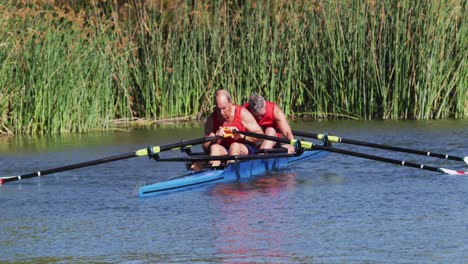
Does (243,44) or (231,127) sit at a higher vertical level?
(243,44)

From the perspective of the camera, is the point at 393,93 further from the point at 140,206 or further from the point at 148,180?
the point at 140,206

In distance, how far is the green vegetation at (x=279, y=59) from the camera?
17.5m

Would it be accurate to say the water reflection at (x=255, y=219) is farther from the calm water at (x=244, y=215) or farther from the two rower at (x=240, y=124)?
the two rower at (x=240, y=124)

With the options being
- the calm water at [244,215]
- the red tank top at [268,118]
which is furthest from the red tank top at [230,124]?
the red tank top at [268,118]

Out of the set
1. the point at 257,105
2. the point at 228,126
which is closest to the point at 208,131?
the point at 228,126

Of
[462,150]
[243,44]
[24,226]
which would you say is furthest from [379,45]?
[24,226]

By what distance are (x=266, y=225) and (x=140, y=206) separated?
1.64 metres

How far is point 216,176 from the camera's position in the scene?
1141 centimetres

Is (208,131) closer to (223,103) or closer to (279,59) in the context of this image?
(223,103)

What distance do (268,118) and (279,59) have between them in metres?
5.10

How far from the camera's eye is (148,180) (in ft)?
39.7

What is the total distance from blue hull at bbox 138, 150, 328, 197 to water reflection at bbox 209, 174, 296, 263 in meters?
0.14

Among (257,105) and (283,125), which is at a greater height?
(257,105)

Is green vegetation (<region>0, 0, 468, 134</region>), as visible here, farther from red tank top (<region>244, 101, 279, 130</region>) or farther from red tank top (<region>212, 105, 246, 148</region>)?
red tank top (<region>212, 105, 246, 148</region>)
